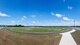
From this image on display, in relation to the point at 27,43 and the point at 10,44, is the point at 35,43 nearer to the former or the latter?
the point at 27,43

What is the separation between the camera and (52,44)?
20.2 metres

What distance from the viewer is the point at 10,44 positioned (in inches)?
741

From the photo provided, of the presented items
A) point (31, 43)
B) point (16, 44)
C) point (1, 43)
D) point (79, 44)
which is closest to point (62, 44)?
point (79, 44)

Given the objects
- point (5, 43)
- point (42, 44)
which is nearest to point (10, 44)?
point (5, 43)

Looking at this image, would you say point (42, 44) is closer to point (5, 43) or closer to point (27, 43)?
point (27, 43)

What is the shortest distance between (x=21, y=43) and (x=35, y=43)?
58.6 inches

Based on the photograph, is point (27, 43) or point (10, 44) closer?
point (10, 44)

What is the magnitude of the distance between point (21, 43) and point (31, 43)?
3.44 feet

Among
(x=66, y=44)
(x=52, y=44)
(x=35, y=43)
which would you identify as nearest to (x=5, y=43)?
(x=35, y=43)

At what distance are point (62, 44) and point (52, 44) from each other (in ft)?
3.63

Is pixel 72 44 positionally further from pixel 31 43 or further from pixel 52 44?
pixel 31 43

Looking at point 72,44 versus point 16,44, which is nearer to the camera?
point 16,44

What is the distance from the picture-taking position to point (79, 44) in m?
21.0

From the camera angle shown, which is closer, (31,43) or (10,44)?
(10,44)
